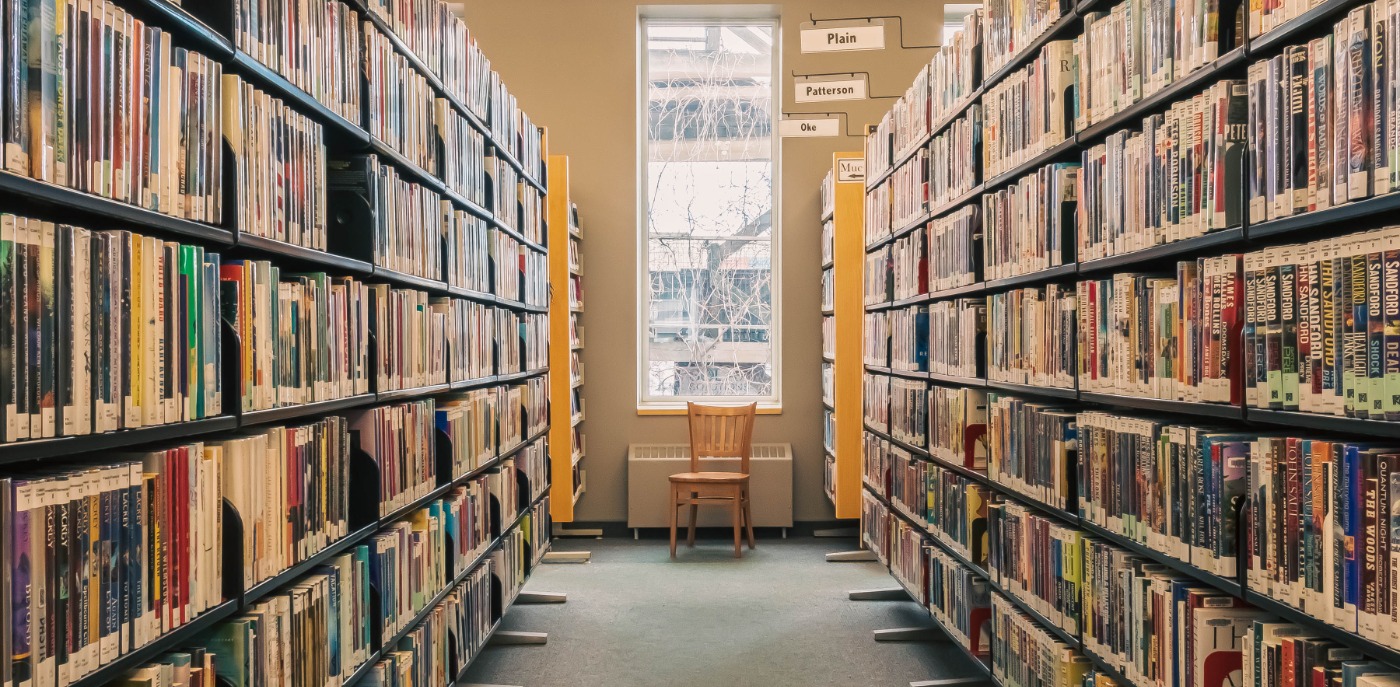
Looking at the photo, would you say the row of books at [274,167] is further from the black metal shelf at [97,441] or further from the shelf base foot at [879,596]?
the shelf base foot at [879,596]

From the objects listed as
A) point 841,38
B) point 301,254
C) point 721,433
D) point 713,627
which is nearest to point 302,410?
point 301,254

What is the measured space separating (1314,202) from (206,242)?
1751 millimetres

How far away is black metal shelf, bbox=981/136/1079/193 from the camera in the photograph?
8.16ft

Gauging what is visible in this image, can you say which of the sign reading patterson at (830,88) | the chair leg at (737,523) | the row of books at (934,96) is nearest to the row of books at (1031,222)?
the row of books at (934,96)

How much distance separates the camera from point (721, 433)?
623 cm

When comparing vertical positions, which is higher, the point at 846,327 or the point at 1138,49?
the point at 1138,49

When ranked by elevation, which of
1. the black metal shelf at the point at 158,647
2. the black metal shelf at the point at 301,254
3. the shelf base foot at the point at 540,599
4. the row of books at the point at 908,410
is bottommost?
the shelf base foot at the point at 540,599

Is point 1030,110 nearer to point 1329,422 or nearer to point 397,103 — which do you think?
point 1329,422

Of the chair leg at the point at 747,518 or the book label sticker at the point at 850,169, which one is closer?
the book label sticker at the point at 850,169

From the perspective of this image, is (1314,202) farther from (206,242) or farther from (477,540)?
(477,540)

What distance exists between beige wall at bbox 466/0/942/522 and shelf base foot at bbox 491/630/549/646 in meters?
2.35

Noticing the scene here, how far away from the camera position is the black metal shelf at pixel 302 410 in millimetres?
1749

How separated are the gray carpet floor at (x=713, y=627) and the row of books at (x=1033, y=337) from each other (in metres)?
1.31

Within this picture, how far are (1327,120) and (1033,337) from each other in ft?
4.30
